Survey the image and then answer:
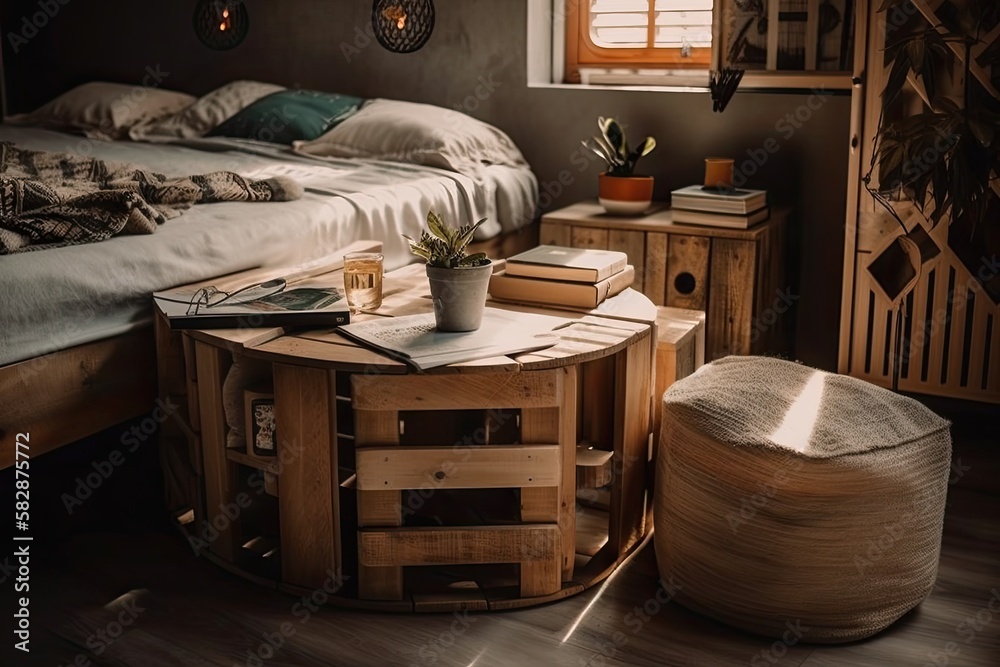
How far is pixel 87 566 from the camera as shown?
2.17 m

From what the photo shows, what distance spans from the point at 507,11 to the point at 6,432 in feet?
7.52

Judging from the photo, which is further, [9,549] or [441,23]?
[441,23]

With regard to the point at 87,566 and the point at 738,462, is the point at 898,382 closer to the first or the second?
the point at 738,462

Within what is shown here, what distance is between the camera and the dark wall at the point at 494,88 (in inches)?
127

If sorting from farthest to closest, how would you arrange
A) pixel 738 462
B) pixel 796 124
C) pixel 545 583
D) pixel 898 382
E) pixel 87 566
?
pixel 796 124, pixel 898 382, pixel 87 566, pixel 545 583, pixel 738 462

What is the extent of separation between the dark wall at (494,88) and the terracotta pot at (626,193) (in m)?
0.34

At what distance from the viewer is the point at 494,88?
12.1ft

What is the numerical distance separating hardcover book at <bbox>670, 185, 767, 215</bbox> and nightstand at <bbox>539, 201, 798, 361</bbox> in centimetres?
6

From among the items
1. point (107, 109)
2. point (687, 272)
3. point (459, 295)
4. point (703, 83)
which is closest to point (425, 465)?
point (459, 295)

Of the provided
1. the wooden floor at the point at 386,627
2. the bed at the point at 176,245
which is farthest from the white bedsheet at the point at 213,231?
the wooden floor at the point at 386,627

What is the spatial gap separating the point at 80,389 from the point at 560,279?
102cm

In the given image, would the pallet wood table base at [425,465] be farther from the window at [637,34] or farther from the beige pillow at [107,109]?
the beige pillow at [107,109]

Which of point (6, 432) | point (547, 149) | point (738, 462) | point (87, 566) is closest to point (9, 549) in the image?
point (87, 566)

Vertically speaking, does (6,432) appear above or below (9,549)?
above
